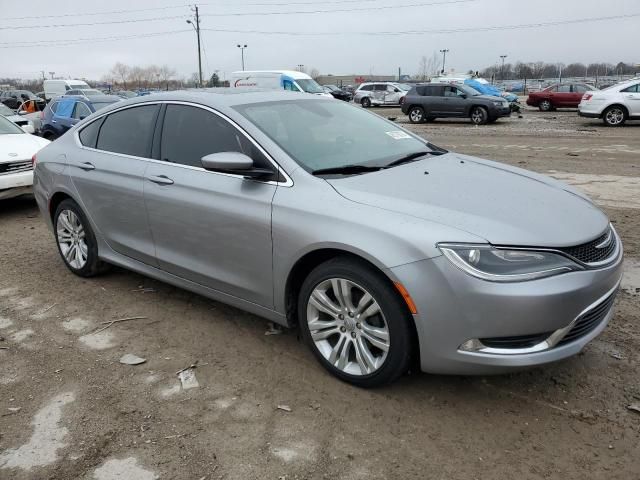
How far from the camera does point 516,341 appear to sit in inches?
105

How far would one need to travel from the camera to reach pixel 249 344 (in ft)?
12.3

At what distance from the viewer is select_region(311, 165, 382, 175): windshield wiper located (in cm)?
331

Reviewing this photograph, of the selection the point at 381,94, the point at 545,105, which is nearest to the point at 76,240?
the point at 545,105

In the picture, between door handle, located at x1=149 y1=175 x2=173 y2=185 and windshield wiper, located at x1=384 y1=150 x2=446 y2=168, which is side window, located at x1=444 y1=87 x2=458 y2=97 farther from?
door handle, located at x1=149 y1=175 x2=173 y2=185

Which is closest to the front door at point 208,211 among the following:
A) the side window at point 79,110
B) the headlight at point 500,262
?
the headlight at point 500,262

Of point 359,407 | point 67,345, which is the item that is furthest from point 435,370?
point 67,345

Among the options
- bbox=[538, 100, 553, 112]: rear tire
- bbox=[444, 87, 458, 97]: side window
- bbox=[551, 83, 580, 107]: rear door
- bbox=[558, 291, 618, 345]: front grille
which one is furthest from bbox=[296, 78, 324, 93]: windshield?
bbox=[558, 291, 618, 345]: front grille

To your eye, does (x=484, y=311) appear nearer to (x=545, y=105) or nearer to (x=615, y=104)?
(x=615, y=104)

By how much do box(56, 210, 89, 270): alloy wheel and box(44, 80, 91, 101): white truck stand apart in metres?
41.0

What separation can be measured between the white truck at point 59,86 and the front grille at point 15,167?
37.7m

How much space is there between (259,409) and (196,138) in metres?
1.95

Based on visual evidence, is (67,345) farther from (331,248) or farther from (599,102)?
(599,102)

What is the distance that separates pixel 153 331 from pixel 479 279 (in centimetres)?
247

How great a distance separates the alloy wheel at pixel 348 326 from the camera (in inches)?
116
